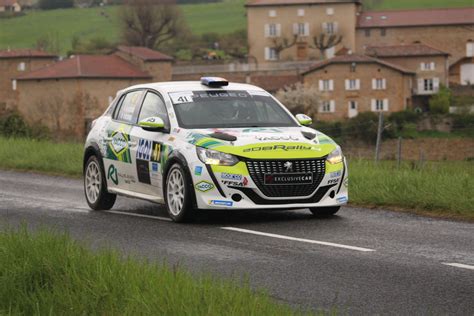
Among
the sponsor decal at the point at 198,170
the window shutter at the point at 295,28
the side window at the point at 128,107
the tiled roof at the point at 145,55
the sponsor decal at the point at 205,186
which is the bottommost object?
the sponsor decal at the point at 205,186

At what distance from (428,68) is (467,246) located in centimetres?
12518

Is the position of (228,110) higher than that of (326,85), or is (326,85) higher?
(228,110)

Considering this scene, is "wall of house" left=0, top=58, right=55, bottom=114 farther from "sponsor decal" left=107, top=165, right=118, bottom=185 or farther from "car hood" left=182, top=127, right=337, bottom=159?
"car hood" left=182, top=127, right=337, bottom=159

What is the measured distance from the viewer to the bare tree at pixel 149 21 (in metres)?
174

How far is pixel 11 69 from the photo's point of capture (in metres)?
148

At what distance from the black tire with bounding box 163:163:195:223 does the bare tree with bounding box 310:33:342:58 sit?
141461mm

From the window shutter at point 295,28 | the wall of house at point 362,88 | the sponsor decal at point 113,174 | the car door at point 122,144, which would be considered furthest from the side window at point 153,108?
the window shutter at point 295,28

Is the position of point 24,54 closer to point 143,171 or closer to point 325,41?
point 325,41

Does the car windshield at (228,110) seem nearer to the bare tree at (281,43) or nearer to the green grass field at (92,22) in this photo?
the bare tree at (281,43)

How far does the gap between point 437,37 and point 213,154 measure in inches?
5535

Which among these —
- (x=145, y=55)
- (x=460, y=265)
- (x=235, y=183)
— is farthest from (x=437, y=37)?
(x=460, y=265)

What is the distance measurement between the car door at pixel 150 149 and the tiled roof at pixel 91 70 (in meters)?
115

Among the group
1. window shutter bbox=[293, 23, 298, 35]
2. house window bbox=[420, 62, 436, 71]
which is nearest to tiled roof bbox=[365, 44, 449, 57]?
house window bbox=[420, 62, 436, 71]

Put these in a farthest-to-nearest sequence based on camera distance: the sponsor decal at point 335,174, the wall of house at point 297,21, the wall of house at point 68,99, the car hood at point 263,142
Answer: the wall of house at point 297,21
the wall of house at point 68,99
the sponsor decal at point 335,174
the car hood at point 263,142
